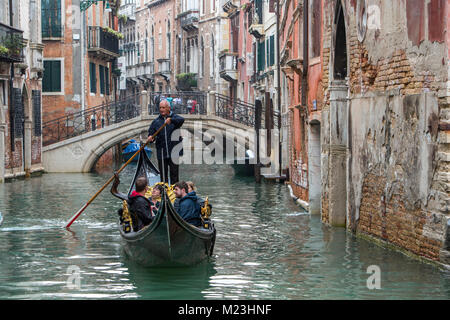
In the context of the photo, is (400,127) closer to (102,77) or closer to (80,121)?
(80,121)

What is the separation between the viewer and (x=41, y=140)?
1024 inches

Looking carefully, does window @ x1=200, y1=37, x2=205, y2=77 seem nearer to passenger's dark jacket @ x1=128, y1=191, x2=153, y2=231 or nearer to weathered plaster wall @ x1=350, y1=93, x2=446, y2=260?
weathered plaster wall @ x1=350, y1=93, x2=446, y2=260

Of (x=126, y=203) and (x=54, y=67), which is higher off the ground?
(x=54, y=67)

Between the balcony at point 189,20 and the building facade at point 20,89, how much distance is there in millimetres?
19882

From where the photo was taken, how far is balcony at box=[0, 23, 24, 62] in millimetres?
20875

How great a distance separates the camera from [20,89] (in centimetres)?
2338

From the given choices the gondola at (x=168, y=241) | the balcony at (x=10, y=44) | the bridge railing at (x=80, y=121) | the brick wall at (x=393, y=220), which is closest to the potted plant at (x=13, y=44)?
the balcony at (x=10, y=44)

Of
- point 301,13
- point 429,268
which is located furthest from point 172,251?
point 301,13

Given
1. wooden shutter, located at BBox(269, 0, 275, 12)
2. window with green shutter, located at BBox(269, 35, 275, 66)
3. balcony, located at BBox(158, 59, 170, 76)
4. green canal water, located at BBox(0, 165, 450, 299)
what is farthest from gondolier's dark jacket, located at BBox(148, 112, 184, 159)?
balcony, located at BBox(158, 59, 170, 76)

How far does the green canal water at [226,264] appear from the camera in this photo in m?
8.38

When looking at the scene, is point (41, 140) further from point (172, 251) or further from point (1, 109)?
point (172, 251)

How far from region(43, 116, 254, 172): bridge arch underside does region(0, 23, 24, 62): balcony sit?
4.81 metres
